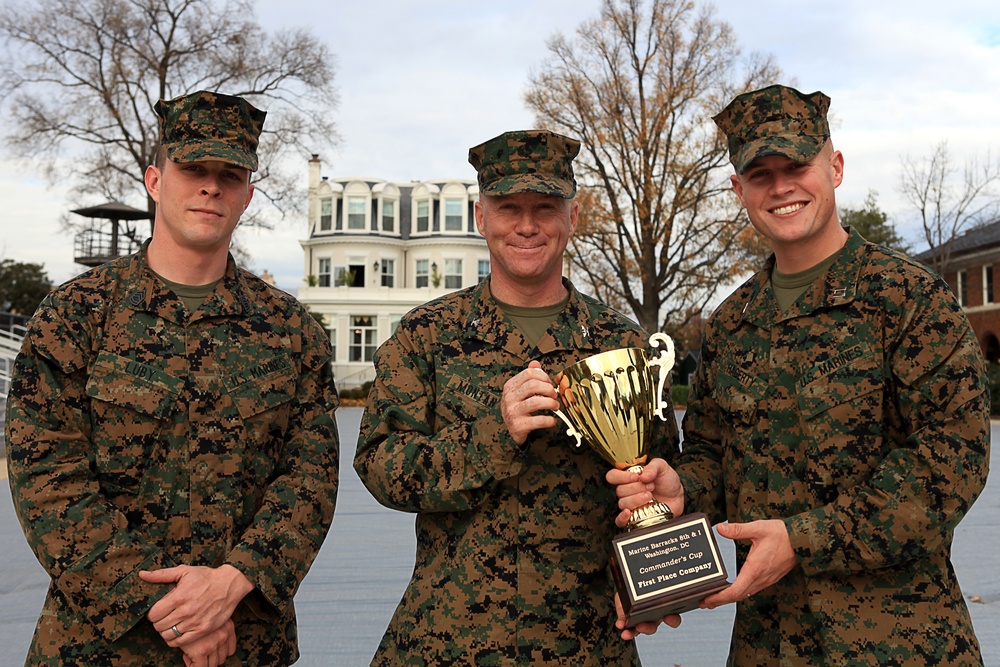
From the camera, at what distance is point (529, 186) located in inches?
109

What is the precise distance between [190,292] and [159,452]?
554mm

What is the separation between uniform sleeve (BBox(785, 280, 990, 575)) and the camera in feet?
7.52

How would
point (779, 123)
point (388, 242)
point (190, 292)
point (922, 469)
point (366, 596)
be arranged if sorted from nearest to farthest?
point (922, 469), point (779, 123), point (190, 292), point (366, 596), point (388, 242)

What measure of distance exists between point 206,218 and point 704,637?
142 inches

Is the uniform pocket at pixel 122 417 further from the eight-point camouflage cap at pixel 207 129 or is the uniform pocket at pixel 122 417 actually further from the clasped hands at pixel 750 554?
the clasped hands at pixel 750 554

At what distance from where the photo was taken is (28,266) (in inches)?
1622

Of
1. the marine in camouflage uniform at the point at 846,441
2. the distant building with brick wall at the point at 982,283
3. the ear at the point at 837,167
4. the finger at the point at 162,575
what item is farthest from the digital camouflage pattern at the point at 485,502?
the distant building with brick wall at the point at 982,283

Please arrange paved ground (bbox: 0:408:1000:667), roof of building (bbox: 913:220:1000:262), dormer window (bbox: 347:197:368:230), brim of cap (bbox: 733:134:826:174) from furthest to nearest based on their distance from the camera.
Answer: dormer window (bbox: 347:197:368:230) < roof of building (bbox: 913:220:1000:262) < paved ground (bbox: 0:408:1000:667) < brim of cap (bbox: 733:134:826:174)

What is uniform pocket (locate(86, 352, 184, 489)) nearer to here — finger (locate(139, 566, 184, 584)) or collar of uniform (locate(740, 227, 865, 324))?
finger (locate(139, 566, 184, 584))

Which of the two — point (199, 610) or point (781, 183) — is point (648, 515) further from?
point (199, 610)

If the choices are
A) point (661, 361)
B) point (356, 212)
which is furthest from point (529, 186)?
point (356, 212)

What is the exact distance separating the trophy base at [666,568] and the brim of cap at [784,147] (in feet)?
3.69

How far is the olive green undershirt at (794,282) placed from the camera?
106 inches

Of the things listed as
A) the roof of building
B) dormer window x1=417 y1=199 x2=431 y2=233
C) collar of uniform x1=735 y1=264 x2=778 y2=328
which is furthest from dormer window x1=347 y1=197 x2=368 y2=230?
collar of uniform x1=735 y1=264 x2=778 y2=328
